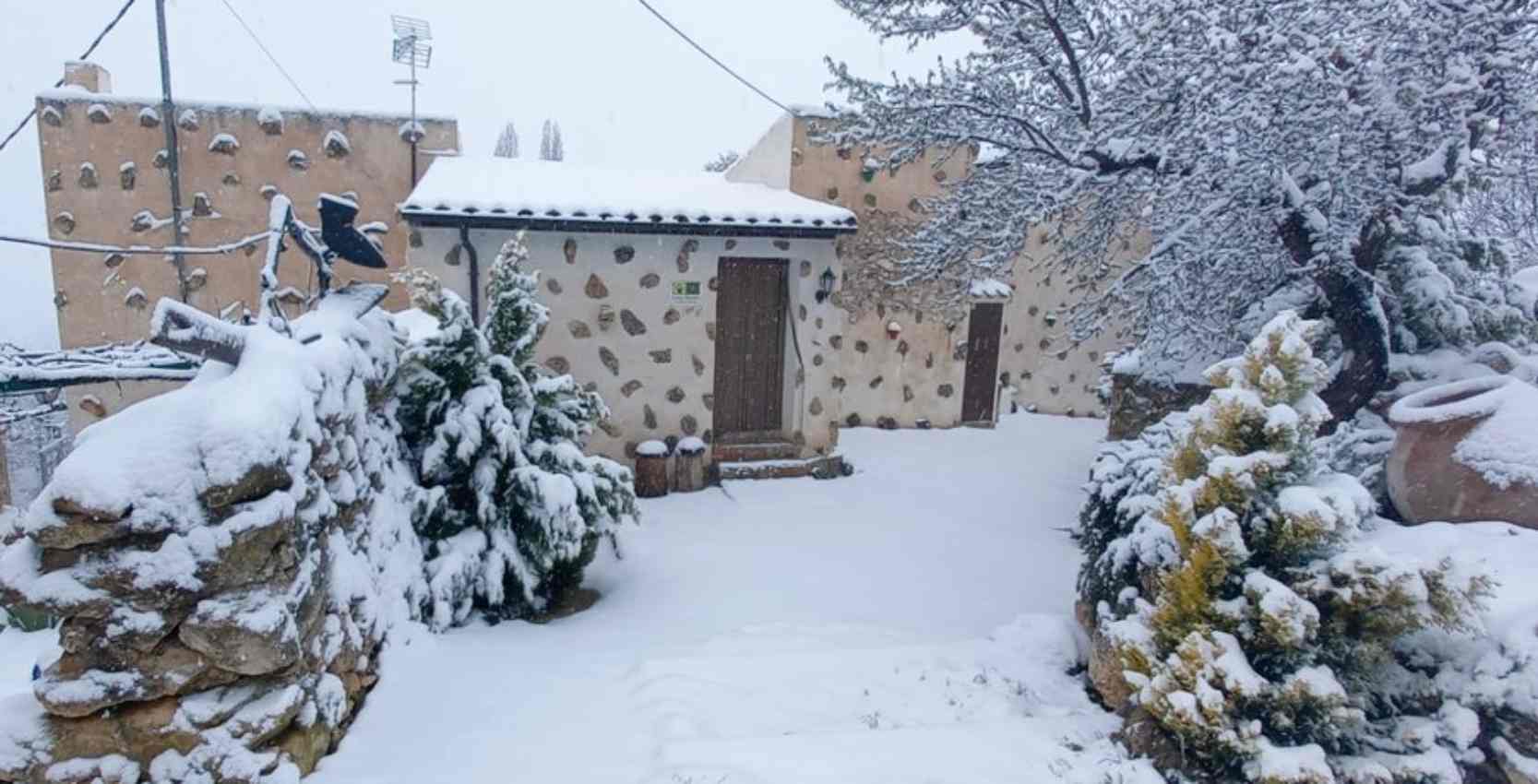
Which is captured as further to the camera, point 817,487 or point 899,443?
point 899,443

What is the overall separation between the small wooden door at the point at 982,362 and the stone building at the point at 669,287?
330 cm

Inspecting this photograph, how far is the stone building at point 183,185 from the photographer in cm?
820

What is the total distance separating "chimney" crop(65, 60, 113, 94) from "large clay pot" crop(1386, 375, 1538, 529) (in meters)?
12.0

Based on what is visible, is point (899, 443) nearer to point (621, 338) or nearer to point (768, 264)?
point (768, 264)

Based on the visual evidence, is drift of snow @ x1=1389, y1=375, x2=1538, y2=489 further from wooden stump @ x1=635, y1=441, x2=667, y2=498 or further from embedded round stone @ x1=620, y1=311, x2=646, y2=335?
embedded round stone @ x1=620, y1=311, x2=646, y2=335

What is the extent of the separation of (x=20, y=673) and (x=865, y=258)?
26.9ft

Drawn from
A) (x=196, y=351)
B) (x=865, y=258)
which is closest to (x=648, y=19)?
(x=865, y=258)

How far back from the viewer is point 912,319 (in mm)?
10094

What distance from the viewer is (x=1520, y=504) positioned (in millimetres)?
3707

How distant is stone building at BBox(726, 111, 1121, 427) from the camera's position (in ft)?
30.2

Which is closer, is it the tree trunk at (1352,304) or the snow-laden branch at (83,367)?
the snow-laden branch at (83,367)

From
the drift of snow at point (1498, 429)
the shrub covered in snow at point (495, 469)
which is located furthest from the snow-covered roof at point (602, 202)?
the drift of snow at point (1498, 429)

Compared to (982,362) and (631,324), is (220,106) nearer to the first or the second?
(631,324)

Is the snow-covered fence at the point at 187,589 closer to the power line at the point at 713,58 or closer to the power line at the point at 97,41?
the power line at the point at 97,41
